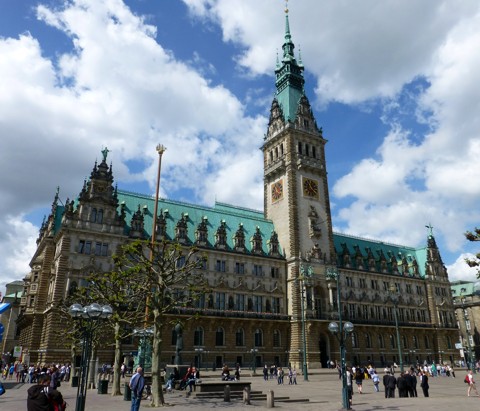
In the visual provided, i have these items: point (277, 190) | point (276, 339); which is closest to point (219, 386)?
point (276, 339)

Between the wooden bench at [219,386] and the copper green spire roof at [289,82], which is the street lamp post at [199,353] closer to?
the wooden bench at [219,386]

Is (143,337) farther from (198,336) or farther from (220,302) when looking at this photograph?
(220,302)

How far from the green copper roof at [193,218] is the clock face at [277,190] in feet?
17.2

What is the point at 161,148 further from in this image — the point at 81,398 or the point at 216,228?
the point at 81,398

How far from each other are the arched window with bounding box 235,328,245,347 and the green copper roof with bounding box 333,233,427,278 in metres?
28.6

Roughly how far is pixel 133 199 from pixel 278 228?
2873 cm

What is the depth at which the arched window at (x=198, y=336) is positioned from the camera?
62812mm

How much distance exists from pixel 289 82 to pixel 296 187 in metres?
26.2

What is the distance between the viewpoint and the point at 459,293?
416 feet

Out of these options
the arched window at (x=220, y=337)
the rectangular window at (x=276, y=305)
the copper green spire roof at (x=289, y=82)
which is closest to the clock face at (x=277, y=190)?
the copper green spire roof at (x=289, y=82)

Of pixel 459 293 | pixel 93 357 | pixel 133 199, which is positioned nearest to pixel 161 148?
pixel 133 199

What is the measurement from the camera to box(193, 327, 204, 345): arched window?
206 feet

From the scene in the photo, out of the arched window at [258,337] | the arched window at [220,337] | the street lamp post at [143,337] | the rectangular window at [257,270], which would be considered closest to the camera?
the street lamp post at [143,337]

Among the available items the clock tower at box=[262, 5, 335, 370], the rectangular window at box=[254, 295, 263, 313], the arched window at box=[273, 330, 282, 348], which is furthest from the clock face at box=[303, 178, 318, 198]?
the arched window at box=[273, 330, 282, 348]
